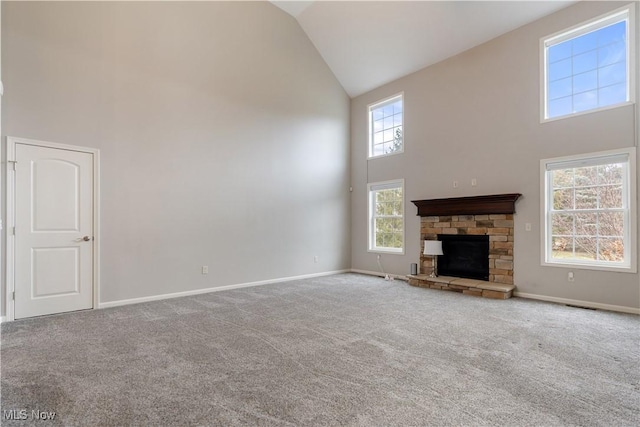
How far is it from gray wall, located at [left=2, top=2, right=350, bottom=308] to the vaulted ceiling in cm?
46

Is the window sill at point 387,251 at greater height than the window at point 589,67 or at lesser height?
lesser

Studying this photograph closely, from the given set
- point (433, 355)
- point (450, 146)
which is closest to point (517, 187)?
point (450, 146)

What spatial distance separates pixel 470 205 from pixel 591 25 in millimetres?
3037

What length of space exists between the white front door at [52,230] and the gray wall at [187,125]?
227 mm

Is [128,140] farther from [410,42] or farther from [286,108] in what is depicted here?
[410,42]

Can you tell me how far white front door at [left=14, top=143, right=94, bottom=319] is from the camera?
12.8ft

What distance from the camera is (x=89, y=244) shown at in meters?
4.35

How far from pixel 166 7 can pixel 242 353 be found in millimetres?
5263

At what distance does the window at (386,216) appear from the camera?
700 centimetres

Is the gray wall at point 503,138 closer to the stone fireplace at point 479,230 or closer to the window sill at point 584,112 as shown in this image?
the window sill at point 584,112

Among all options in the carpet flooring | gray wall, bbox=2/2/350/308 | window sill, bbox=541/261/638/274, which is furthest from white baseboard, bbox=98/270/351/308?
window sill, bbox=541/261/638/274

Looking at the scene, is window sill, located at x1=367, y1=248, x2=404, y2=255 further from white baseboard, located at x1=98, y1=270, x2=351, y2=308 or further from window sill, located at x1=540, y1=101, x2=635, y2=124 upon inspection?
window sill, located at x1=540, y1=101, x2=635, y2=124

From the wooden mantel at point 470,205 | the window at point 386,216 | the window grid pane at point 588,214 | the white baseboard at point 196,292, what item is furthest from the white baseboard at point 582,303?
the white baseboard at point 196,292

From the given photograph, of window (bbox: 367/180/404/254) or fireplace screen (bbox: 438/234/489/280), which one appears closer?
fireplace screen (bbox: 438/234/489/280)
